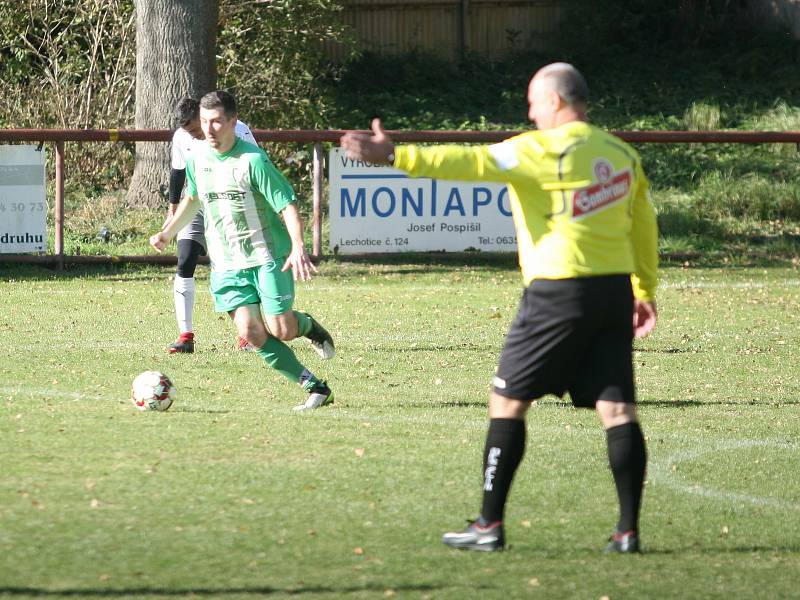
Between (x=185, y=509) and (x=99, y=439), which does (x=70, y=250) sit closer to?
(x=99, y=439)

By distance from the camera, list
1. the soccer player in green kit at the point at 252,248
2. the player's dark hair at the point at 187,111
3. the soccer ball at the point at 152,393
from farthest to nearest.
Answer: the player's dark hair at the point at 187,111 < the soccer player in green kit at the point at 252,248 < the soccer ball at the point at 152,393

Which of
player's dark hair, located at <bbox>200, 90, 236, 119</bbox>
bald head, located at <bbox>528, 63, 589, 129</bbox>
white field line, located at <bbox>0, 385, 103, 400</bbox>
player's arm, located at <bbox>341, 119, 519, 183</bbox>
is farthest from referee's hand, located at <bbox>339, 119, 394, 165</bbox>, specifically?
white field line, located at <bbox>0, 385, 103, 400</bbox>

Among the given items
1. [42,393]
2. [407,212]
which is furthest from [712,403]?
[407,212]

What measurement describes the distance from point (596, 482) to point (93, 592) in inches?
108

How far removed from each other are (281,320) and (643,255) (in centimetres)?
318

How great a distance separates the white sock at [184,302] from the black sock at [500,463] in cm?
585

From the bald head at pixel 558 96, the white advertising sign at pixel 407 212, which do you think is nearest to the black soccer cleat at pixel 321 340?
the bald head at pixel 558 96

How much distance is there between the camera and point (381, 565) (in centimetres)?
504

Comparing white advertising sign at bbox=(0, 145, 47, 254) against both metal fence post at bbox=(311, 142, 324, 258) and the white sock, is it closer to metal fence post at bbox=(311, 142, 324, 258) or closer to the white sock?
metal fence post at bbox=(311, 142, 324, 258)

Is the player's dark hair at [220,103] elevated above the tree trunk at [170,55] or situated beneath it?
situated beneath

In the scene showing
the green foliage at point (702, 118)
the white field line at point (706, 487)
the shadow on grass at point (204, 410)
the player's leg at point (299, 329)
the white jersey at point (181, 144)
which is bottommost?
the white field line at point (706, 487)

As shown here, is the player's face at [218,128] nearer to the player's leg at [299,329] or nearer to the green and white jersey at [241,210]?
the green and white jersey at [241,210]

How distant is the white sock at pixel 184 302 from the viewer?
35.4 feet

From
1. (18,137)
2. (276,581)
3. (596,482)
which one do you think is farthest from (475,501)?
(18,137)
